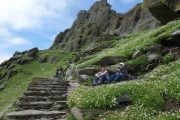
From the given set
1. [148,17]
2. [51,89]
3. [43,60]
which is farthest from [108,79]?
[43,60]

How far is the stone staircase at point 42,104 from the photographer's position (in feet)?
74.9

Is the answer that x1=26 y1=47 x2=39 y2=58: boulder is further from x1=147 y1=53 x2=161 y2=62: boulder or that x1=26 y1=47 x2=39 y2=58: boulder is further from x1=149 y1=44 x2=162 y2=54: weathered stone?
x1=147 y1=53 x2=161 y2=62: boulder

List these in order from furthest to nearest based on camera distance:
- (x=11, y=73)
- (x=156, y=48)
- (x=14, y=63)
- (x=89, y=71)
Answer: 1. (x=14, y=63)
2. (x=11, y=73)
3. (x=156, y=48)
4. (x=89, y=71)

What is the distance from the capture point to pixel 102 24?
161750mm

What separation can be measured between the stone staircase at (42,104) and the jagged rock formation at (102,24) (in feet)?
113

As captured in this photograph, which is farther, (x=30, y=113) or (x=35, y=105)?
(x=35, y=105)

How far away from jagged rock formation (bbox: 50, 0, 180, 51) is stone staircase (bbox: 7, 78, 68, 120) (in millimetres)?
34324

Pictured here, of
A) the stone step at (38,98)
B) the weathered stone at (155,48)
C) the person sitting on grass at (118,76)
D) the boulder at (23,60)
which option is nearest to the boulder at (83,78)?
the person sitting on grass at (118,76)

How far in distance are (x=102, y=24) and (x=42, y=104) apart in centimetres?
13773

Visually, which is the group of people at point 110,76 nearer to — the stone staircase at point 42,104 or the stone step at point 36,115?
the stone staircase at point 42,104

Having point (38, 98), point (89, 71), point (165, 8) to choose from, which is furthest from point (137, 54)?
point (165, 8)

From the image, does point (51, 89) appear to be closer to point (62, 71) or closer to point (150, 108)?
point (150, 108)

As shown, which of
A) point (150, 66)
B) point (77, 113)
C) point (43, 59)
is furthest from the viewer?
point (43, 59)

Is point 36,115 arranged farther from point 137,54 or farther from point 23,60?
point 23,60
